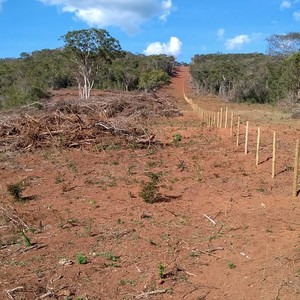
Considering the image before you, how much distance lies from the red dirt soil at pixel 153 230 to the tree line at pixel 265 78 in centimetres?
2227

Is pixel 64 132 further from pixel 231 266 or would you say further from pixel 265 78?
pixel 265 78

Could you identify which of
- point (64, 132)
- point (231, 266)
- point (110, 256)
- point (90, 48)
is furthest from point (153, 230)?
point (90, 48)

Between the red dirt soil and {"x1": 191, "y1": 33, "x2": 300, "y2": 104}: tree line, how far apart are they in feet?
73.1

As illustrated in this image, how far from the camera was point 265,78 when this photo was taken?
43.9 metres

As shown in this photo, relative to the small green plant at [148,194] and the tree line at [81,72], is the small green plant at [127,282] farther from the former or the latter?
the tree line at [81,72]

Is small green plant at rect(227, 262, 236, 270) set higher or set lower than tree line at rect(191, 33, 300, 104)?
lower

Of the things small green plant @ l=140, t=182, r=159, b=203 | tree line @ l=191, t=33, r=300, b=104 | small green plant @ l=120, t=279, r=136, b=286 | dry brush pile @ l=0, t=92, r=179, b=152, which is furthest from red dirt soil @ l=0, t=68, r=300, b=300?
tree line @ l=191, t=33, r=300, b=104

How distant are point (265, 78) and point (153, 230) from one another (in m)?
39.8

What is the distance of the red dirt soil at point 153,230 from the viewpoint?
206 inches

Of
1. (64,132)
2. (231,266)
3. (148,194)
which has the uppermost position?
(64,132)

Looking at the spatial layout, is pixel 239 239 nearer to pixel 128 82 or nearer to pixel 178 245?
pixel 178 245

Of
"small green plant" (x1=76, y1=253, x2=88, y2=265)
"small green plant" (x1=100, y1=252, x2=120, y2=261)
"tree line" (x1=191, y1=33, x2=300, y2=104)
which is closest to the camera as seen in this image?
"small green plant" (x1=76, y1=253, x2=88, y2=265)

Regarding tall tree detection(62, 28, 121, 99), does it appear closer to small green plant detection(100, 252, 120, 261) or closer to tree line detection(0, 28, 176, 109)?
tree line detection(0, 28, 176, 109)

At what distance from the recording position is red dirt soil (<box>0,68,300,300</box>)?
17.1 ft
